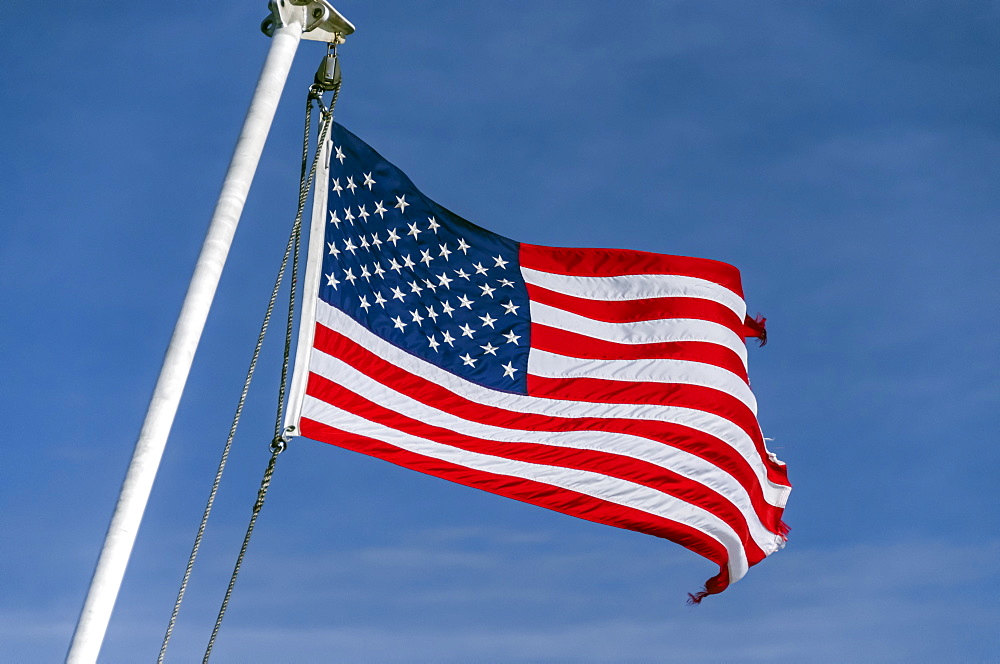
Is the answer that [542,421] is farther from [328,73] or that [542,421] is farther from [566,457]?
[328,73]

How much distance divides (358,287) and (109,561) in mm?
5037

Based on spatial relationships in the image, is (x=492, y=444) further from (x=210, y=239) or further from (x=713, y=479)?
(x=210, y=239)

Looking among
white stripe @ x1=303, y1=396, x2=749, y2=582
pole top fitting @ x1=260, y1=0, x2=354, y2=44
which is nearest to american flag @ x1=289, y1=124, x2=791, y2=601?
white stripe @ x1=303, y1=396, x2=749, y2=582

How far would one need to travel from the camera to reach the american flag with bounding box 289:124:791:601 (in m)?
11.2

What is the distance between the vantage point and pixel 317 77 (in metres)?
10.0

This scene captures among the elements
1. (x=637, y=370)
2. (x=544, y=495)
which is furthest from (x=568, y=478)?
(x=637, y=370)

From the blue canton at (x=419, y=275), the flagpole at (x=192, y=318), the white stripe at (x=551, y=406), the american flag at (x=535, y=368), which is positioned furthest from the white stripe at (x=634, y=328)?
the flagpole at (x=192, y=318)

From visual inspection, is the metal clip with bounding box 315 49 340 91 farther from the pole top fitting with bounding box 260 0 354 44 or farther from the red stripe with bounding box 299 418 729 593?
the red stripe with bounding box 299 418 729 593

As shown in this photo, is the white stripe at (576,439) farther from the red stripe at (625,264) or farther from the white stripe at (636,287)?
the red stripe at (625,264)

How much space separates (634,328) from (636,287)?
673mm

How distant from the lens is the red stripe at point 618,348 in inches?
536

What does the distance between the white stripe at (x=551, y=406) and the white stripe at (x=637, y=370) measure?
402 millimetres

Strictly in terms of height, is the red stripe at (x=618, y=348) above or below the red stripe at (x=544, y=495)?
above

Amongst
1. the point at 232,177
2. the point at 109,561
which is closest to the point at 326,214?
the point at 232,177
